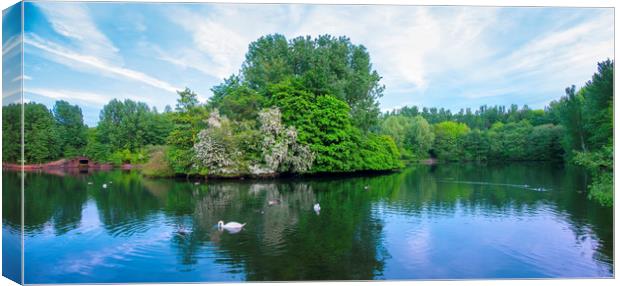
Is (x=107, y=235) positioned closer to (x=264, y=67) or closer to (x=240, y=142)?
(x=240, y=142)

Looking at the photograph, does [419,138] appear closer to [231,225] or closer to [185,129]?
[185,129]

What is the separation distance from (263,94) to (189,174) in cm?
732

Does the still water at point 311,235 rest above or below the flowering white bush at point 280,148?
below

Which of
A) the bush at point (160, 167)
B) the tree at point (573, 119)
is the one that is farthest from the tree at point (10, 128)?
the bush at point (160, 167)

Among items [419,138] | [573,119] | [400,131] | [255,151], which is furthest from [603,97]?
[419,138]

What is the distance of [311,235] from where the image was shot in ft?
34.6

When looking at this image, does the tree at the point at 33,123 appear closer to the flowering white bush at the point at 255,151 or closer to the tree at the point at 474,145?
the flowering white bush at the point at 255,151

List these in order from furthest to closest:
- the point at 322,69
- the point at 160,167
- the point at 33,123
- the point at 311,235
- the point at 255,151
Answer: the point at 322,69 < the point at 160,167 < the point at 255,151 < the point at 311,235 < the point at 33,123

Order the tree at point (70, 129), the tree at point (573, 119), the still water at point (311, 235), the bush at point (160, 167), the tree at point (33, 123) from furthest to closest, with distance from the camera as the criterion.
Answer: the bush at point (160, 167) < the tree at point (70, 129) < the tree at point (573, 119) < the tree at point (33, 123) < the still water at point (311, 235)

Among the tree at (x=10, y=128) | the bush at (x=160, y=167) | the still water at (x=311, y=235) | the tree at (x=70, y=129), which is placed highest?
the tree at (x=70, y=129)

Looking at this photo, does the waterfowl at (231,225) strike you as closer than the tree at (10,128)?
No

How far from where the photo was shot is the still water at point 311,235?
8.04 meters

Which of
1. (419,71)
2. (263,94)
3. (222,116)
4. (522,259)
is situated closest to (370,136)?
(263,94)

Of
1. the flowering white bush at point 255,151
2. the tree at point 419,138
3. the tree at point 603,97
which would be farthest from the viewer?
the tree at point 419,138
